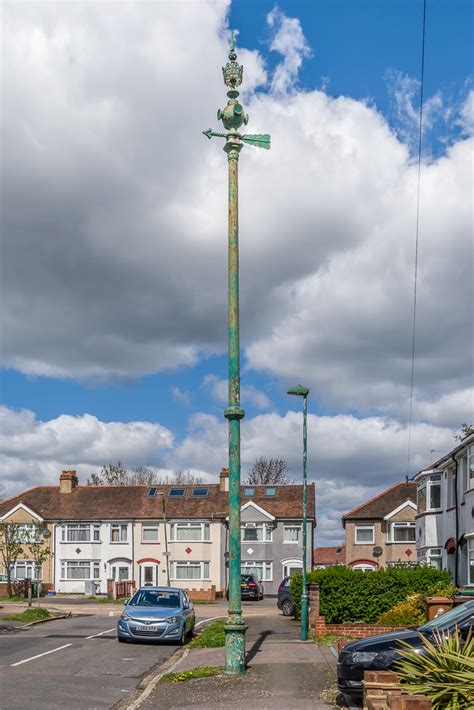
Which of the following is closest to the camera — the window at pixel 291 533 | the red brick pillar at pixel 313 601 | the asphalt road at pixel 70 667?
the asphalt road at pixel 70 667

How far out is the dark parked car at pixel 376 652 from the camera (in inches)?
439

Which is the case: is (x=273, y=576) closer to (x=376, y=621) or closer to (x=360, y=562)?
(x=360, y=562)

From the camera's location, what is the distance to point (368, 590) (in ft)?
76.7

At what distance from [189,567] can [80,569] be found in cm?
772

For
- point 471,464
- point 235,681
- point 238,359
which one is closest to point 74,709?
point 235,681

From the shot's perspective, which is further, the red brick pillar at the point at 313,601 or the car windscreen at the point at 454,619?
the red brick pillar at the point at 313,601

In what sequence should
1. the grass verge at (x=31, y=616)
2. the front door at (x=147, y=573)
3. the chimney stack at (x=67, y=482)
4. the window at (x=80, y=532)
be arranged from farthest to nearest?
the chimney stack at (x=67, y=482)
the window at (x=80, y=532)
the front door at (x=147, y=573)
the grass verge at (x=31, y=616)

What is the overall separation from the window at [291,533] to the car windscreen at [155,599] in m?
38.7

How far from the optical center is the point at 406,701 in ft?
22.6

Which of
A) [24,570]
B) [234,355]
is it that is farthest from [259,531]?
[234,355]

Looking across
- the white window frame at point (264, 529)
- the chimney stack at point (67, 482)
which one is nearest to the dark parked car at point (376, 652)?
the white window frame at point (264, 529)

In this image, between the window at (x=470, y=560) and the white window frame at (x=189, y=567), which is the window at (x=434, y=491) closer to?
the window at (x=470, y=560)

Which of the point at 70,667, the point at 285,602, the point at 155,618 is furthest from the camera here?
the point at 285,602

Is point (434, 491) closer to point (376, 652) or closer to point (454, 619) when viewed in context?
point (454, 619)
